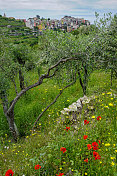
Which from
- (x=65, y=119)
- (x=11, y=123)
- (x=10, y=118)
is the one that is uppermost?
(x=65, y=119)

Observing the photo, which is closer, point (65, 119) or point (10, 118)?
point (65, 119)

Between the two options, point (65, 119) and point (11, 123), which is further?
point (11, 123)

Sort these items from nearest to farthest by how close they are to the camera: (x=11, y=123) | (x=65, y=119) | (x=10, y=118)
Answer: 1. (x=65, y=119)
2. (x=10, y=118)
3. (x=11, y=123)

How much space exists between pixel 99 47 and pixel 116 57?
148cm

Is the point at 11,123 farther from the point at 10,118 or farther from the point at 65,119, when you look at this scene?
the point at 65,119

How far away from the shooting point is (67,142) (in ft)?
12.0

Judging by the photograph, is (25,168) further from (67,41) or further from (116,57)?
(116,57)

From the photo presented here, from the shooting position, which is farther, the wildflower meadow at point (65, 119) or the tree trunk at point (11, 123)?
the tree trunk at point (11, 123)

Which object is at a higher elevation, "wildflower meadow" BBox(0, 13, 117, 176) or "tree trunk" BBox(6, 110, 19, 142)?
"wildflower meadow" BBox(0, 13, 117, 176)

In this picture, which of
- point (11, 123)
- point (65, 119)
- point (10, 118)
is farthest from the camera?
point (11, 123)

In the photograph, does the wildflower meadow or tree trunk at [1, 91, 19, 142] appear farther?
tree trunk at [1, 91, 19, 142]

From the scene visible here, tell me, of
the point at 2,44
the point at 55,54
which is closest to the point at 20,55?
the point at 2,44

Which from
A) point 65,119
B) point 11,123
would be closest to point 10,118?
point 11,123

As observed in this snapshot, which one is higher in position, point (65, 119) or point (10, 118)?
point (65, 119)
